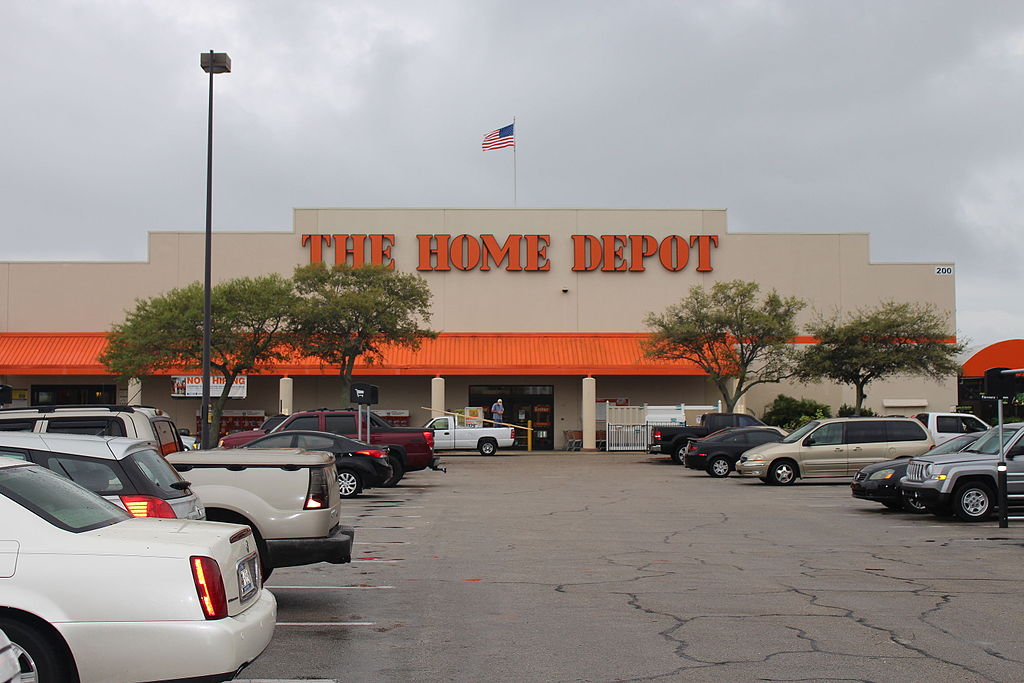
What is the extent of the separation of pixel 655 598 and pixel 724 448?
19.6 meters

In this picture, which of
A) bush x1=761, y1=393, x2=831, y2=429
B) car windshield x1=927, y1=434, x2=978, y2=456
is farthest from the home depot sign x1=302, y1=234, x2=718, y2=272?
car windshield x1=927, y1=434, x2=978, y2=456

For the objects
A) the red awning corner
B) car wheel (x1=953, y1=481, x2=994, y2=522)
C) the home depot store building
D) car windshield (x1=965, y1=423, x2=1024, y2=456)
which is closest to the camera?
car wheel (x1=953, y1=481, x2=994, y2=522)

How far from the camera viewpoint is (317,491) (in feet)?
32.3

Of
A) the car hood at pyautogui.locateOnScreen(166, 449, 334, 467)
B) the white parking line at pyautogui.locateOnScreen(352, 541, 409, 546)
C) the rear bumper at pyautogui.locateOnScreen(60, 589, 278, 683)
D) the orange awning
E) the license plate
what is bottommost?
the white parking line at pyautogui.locateOnScreen(352, 541, 409, 546)

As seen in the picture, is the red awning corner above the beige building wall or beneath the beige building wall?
beneath

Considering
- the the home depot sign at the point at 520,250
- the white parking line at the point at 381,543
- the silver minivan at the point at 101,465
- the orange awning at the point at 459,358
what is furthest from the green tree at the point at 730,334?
the silver minivan at the point at 101,465

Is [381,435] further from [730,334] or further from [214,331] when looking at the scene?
[730,334]

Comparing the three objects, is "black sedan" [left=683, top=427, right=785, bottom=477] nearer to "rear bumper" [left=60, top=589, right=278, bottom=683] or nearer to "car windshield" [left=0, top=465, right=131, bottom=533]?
"car windshield" [left=0, top=465, right=131, bottom=533]

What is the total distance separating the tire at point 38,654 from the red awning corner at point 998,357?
50.9m

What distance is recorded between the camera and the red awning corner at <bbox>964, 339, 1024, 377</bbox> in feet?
166

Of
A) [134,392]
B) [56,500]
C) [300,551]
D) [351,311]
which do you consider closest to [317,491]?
[300,551]

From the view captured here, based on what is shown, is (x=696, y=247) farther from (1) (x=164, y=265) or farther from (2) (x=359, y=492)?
(2) (x=359, y=492)

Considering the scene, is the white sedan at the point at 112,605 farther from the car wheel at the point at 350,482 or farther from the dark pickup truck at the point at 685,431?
the dark pickup truck at the point at 685,431

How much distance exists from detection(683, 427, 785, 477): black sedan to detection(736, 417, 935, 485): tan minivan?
10.9 ft
